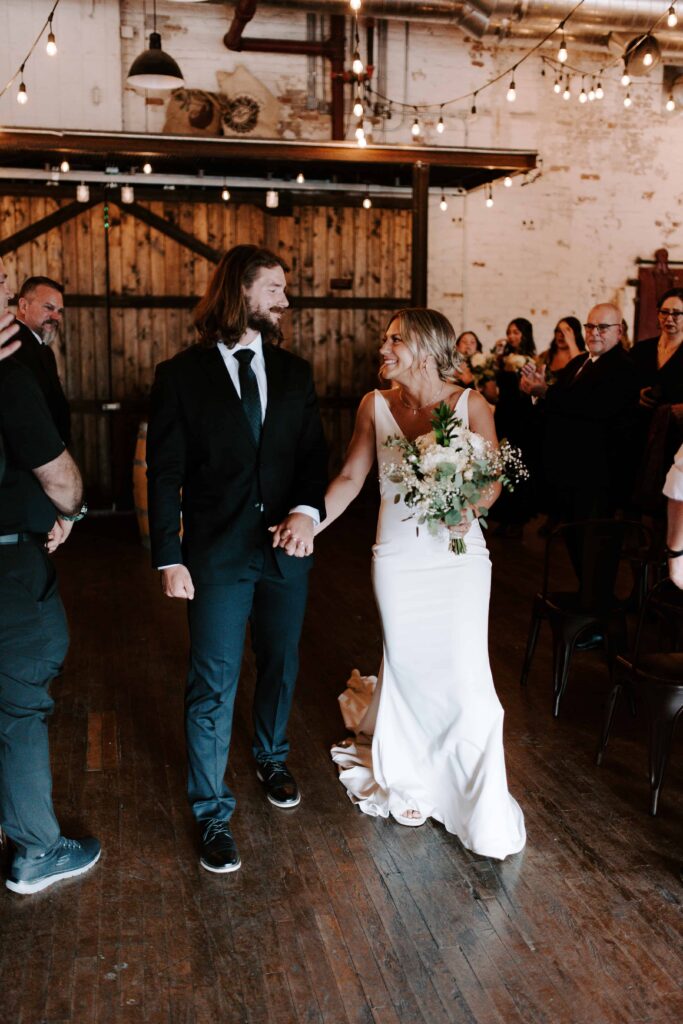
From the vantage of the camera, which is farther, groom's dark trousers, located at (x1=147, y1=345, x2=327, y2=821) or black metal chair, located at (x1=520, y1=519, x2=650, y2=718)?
black metal chair, located at (x1=520, y1=519, x2=650, y2=718)

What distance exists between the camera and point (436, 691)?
3180mm

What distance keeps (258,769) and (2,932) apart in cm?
114

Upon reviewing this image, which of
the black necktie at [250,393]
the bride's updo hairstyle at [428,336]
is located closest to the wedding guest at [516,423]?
the bride's updo hairstyle at [428,336]

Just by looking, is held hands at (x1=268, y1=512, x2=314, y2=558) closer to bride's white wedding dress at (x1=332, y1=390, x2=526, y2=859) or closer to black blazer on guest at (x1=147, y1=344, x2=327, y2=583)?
black blazer on guest at (x1=147, y1=344, x2=327, y2=583)

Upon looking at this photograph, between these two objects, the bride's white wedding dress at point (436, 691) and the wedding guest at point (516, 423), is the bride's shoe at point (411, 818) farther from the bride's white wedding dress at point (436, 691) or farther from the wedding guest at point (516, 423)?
the wedding guest at point (516, 423)

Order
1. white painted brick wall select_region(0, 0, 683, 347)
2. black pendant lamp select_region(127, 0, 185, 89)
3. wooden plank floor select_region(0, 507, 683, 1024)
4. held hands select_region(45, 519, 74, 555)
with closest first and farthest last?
wooden plank floor select_region(0, 507, 683, 1024), held hands select_region(45, 519, 74, 555), black pendant lamp select_region(127, 0, 185, 89), white painted brick wall select_region(0, 0, 683, 347)

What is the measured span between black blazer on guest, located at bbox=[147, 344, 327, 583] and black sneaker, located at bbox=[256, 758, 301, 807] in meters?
0.83

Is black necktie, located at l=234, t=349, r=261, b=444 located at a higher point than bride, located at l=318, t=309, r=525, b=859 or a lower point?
higher

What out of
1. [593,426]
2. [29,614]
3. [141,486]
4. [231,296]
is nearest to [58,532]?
[29,614]

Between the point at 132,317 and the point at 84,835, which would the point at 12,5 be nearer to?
the point at 132,317

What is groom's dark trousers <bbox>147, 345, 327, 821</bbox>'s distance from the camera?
9.48 ft

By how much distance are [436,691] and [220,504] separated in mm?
949

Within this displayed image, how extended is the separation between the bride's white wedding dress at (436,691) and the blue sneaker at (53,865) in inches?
36.8

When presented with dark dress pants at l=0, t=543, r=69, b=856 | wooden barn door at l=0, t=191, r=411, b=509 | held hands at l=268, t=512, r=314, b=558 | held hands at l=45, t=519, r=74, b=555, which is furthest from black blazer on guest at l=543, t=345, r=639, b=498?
wooden barn door at l=0, t=191, r=411, b=509
